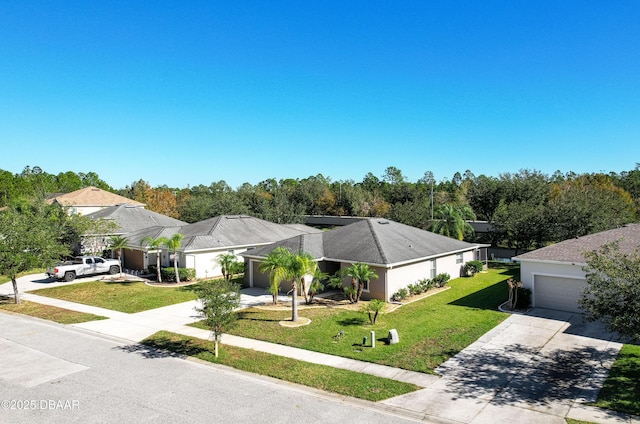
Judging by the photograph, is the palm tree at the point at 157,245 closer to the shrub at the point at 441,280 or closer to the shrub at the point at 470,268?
the shrub at the point at 441,280

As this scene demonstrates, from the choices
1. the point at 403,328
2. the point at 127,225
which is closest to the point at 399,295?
the point at 403,328

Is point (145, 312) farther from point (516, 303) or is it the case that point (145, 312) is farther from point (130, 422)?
point (516, 303)

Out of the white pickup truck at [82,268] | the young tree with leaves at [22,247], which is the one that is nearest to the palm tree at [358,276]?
the young tree with leaves at [22,247]

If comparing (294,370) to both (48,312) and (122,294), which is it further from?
(122,294)

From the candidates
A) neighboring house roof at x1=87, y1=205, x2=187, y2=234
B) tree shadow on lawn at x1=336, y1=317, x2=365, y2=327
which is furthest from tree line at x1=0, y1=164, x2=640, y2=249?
tree shadow on lawn at x1=336, y1=317, x2=365, y2=327

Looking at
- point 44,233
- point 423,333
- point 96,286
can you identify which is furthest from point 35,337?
point 423,333

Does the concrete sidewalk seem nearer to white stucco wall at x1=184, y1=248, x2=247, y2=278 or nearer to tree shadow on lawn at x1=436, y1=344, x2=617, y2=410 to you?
tree shadow on lawn at x1=436, y1=344, x2=617, y2=410
